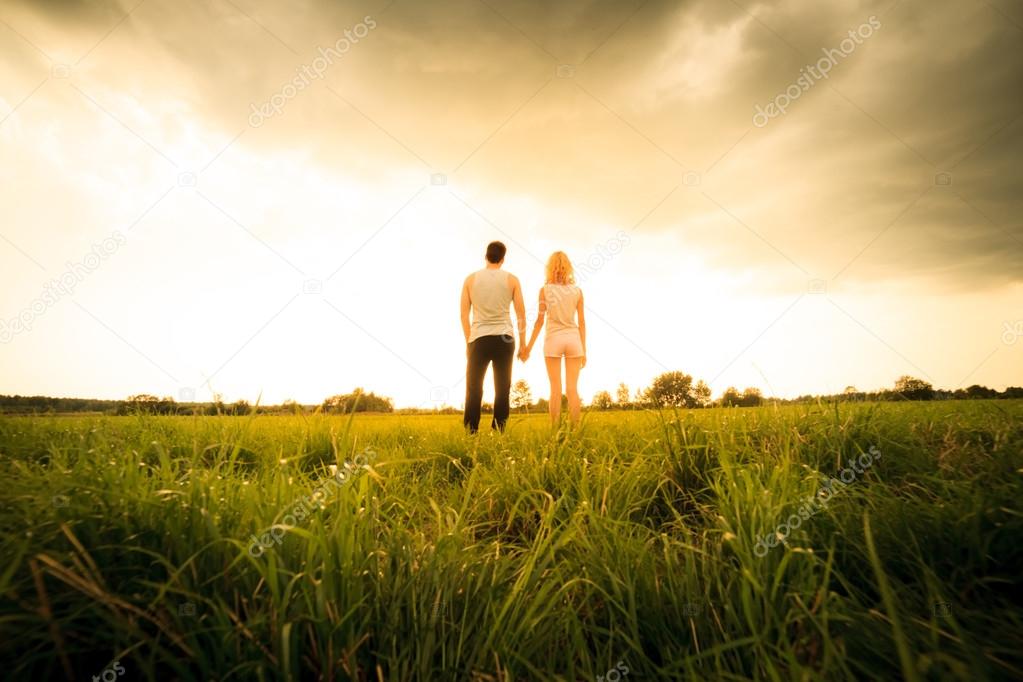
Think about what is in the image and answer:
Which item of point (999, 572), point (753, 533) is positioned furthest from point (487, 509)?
point (999, 572)

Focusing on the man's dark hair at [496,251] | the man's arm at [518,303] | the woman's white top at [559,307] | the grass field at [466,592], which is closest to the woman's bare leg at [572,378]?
the woman's white top at [559,307]

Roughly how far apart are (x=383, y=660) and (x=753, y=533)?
169 cm

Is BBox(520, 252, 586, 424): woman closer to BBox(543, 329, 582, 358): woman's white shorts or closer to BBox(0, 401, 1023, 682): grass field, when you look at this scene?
BBox(543, 329, 582, 358): woman's white shorts

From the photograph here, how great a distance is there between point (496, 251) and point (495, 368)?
1972 mm

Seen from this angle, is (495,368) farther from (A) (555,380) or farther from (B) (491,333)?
(A) (555,380)

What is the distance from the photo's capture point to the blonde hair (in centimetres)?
832

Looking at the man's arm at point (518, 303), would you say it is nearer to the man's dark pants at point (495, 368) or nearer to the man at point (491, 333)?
the man at point (491, 333)

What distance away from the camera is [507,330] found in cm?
743

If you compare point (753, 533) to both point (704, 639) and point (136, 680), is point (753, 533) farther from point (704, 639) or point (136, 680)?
point (136, 680)

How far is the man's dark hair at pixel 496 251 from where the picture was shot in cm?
768

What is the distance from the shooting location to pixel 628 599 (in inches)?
78.3

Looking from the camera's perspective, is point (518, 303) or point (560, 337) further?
point (560, 337)

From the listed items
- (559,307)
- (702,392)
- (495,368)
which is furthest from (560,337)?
(702,392)

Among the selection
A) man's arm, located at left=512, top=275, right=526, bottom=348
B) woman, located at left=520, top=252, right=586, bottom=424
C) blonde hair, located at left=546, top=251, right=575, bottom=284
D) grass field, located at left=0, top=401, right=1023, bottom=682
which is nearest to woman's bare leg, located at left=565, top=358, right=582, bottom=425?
woman, located at left=520, top=252, right=586, bottom=424
